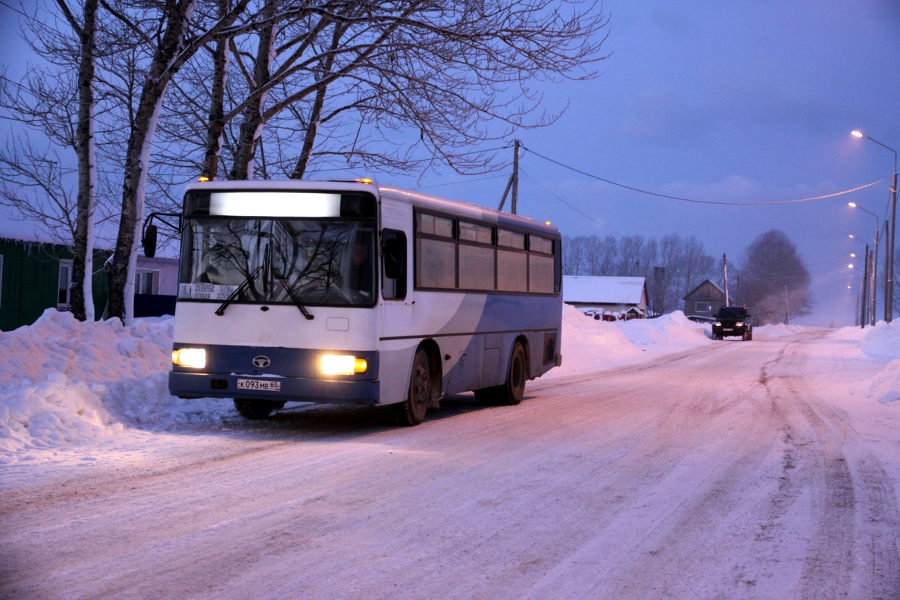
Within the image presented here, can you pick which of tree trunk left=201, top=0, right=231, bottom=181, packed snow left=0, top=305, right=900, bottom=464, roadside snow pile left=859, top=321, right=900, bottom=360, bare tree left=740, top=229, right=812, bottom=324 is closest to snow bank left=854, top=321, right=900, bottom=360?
roadside snow pile left=859, top=321, right=900, bottom=360

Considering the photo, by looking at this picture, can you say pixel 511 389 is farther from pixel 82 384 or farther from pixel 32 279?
pixel 32 279

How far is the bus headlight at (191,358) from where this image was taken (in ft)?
36.4

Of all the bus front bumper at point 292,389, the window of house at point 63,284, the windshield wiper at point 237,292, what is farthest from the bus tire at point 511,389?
the window of house at point 63,284

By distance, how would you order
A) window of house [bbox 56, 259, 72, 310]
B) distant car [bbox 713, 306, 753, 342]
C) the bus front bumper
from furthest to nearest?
1. distant car [bbox 713, 306, 753, 342]
2. window of house [bbox 56, 259, 72, 310]
3. the bus front bumper

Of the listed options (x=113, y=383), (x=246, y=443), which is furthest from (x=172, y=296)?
(x=246, y=443)

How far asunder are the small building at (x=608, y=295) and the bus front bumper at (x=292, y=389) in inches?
3783

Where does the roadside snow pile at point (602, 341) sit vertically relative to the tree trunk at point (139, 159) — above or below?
below

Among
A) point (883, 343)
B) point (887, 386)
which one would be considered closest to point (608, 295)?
point (883, 343)

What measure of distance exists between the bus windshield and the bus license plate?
93 centimetres

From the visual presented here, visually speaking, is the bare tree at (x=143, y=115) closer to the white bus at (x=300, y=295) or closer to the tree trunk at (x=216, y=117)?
the tree trunk at (x=216, y=117)

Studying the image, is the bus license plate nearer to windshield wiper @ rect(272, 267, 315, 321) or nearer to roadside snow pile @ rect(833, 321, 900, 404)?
windshield wiper @ rect(272, 267, 315, 321)

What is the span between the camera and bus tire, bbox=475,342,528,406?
51.4 ft

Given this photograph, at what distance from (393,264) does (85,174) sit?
9601 millimetres

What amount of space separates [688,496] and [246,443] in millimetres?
4790
